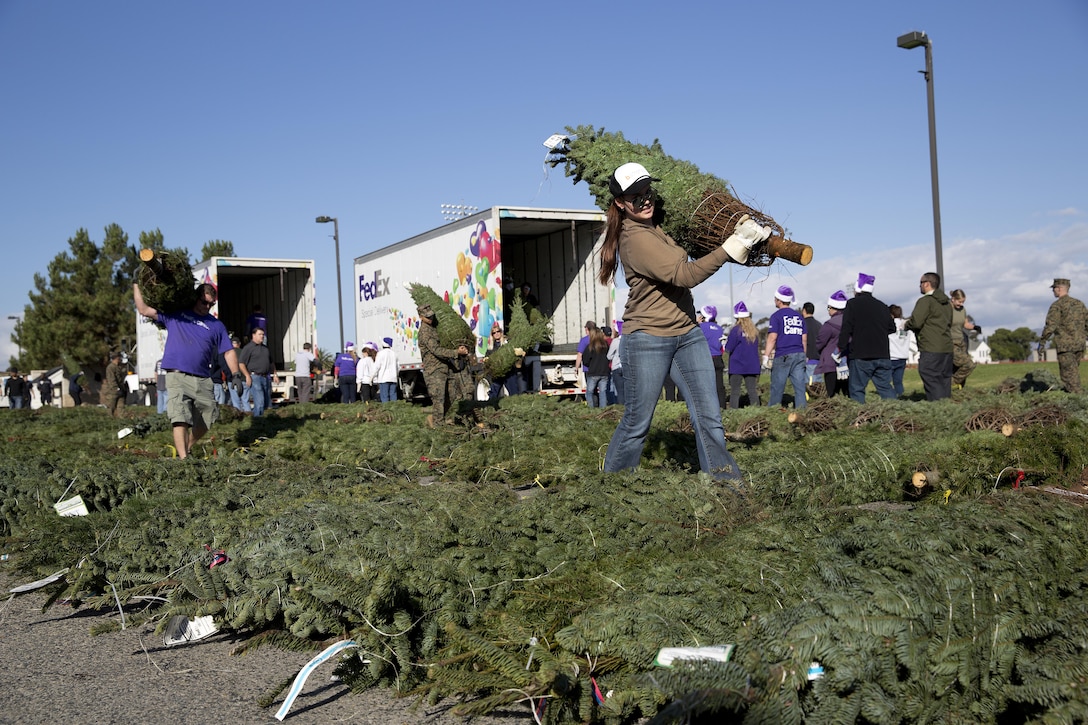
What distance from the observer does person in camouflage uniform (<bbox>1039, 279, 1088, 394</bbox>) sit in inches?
506

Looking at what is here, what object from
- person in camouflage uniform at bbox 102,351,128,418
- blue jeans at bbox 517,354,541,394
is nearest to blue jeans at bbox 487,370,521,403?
blue jeans at bbox 517,354,541,394

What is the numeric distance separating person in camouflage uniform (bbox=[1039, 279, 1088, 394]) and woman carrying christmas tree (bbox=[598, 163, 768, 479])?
31.3 ft

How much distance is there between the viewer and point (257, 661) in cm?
362

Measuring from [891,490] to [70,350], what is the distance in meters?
51.1

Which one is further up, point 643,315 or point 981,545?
point 643,315

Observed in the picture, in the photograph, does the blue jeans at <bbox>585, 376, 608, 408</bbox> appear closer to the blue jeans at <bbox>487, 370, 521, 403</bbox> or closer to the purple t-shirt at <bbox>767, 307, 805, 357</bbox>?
the blue jeans at <bbox>487, 370, 521, 403</bbox>

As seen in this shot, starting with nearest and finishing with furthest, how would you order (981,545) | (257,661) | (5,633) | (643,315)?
(981,545) < (257,661) < (5,633) < (643,315)

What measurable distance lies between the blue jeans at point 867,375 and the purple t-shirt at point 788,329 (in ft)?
2.64

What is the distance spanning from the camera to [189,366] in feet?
29.0

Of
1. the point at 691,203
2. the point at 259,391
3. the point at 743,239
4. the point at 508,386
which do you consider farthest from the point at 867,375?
the point at 259,391

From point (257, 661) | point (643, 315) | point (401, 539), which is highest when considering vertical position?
point (643, 315)

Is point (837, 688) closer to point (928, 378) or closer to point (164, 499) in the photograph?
point (164, 499)

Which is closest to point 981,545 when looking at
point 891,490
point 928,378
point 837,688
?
point 837,688

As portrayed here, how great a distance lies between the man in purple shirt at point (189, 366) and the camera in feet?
28.6
